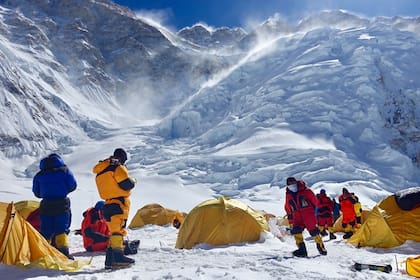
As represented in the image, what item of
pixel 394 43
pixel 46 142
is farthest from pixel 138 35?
pixel 394 43

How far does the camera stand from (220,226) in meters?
10.6

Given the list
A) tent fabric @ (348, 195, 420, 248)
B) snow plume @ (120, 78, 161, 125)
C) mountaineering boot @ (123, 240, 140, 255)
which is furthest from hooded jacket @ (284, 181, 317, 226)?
snow plume @ (120, 78, 161, 125)

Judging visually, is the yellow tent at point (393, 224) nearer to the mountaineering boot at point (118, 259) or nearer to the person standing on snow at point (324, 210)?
the person standing on snow at point (324, 210)

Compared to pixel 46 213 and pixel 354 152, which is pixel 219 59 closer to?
pixel 354 152

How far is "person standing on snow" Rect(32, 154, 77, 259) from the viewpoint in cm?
722

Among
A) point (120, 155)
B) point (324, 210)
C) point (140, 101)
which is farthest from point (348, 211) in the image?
point (140, 101)

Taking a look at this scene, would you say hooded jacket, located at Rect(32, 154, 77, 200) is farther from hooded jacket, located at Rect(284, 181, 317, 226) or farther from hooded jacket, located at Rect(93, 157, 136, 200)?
hooded jacket, located at Rect(284, 181, 317, 226)

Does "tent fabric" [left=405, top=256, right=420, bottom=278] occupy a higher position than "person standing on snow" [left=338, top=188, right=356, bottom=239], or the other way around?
"person standing on snow" [left=338, top=188, right=356, bottom=239]

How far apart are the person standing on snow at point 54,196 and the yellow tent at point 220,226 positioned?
3.93 metres

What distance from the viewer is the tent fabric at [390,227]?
10445 mm

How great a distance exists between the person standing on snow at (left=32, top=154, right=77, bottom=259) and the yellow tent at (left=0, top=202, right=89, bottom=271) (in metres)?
0.60

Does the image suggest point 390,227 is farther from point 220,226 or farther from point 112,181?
point 112,181

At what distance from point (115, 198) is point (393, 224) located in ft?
22.5

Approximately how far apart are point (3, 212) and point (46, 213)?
42.8 inches
